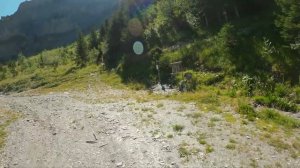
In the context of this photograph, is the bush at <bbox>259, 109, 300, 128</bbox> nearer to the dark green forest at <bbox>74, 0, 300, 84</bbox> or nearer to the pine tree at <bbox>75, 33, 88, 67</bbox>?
the dark green forest at <bbox>74, 0, 300, 84</bbox>

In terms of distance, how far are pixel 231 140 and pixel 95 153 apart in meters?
7.11

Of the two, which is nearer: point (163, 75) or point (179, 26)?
point (163, 75)

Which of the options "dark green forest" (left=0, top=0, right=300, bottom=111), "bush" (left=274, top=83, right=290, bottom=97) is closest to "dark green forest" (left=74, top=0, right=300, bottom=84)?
"dark green forest" (left=0, top=0, right=300, bottom=111)

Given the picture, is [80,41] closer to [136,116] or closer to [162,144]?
[136,116]

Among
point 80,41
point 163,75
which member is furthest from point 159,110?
point 80,41

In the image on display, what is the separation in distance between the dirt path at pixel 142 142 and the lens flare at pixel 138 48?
3465 cm

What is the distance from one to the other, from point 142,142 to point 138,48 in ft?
154

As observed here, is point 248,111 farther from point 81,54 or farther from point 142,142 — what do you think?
point 81,54

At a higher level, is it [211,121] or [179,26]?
[179,26]

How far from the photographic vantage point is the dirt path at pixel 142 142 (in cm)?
1684

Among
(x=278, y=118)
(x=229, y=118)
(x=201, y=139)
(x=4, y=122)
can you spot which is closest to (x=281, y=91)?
(x=278, y=118)

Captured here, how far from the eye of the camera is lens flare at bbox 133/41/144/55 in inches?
2506

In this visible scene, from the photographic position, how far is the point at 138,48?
65.9m

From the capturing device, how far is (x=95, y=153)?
62.6 feet
